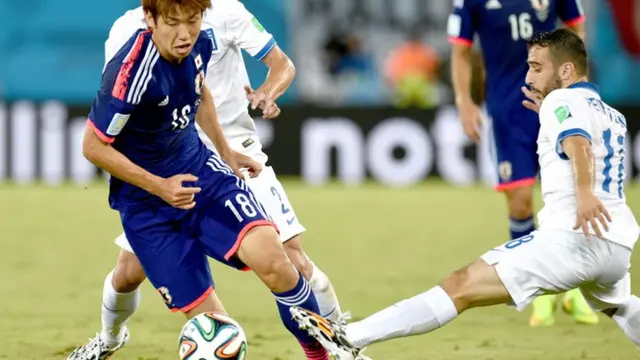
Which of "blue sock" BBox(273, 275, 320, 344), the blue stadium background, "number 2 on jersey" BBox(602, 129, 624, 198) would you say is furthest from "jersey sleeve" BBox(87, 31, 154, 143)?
the blue stadium background

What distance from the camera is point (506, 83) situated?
8.10 metres

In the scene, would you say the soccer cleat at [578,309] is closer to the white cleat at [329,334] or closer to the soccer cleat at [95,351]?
the white cleat at [329,334]

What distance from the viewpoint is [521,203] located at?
7.92 m

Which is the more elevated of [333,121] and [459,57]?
[459,57]

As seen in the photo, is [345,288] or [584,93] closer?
[584,93]

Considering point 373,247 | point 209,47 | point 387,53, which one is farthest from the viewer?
point 387,53

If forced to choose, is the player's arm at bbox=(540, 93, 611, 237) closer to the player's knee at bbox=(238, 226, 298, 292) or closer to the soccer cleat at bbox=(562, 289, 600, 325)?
the player's knee at bbox=(238, 226, 298, 292)

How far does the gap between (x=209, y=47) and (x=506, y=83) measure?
9.93 ft

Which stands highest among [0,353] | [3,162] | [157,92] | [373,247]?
[157,92]

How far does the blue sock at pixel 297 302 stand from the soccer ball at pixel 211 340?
253mm

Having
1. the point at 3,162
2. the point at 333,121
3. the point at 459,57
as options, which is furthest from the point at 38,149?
the point at 459,57

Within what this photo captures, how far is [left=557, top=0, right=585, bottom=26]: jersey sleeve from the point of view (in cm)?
801

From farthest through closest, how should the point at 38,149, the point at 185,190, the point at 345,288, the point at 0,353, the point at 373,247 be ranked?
the point at 38,149 < the point at 373,247 < the point at 345,288 < the point at 0,353 < the point at 185,190

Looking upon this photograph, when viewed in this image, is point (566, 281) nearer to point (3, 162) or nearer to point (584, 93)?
point (584, 93)
